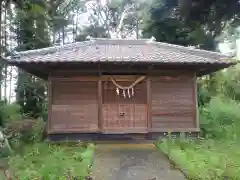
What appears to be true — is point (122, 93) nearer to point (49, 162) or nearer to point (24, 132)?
point (24, 132)

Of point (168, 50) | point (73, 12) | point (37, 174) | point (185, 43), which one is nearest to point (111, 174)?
point (37, 174)

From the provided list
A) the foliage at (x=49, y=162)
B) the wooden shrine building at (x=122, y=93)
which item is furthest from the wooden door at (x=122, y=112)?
the foliage at (x=49, y=162)

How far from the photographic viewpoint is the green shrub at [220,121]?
10870 millimetres

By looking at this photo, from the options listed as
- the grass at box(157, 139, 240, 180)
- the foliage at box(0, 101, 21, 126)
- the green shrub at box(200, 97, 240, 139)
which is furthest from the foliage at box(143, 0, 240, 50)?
the foliage at box(0, 101, 21, 126)

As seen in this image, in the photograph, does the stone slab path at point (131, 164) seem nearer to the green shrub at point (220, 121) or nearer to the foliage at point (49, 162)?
the foliage at point (49, 162)

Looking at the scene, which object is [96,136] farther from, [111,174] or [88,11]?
[88,11]

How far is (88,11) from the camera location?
1245 inches

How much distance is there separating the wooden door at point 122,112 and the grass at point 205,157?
151 cm

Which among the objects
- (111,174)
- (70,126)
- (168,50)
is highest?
(168,50)

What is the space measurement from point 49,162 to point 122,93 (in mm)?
4785

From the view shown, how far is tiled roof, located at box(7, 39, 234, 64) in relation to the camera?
9.72 meters

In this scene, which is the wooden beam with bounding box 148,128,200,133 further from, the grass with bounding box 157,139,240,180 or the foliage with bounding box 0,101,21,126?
the foliage with bounding box 0,101,21,126

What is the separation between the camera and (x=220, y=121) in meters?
12.3

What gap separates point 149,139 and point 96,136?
1.96 meters
